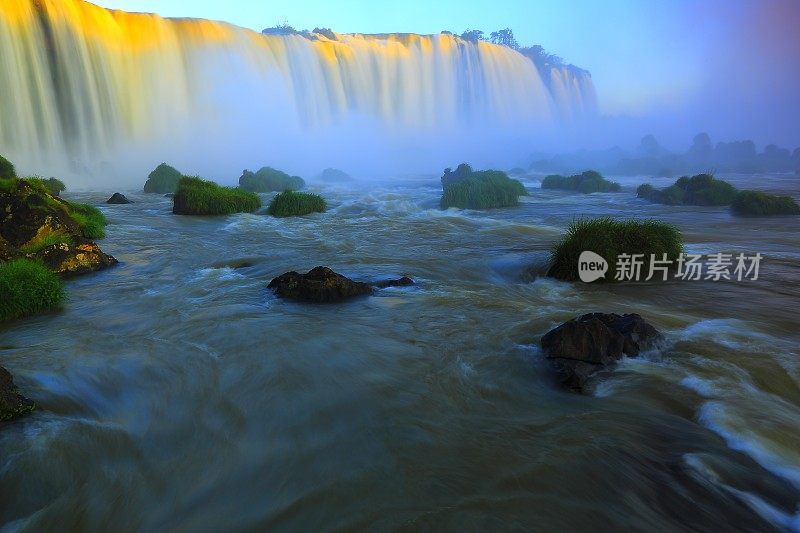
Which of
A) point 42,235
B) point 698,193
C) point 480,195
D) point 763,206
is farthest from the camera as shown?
point 698,193

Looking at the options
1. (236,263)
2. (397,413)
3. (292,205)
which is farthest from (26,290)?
(292,205)

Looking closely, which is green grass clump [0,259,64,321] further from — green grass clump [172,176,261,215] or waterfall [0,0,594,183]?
waterfall [0,0,594,183]

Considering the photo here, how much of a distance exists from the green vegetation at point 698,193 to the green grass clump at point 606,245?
16018mm

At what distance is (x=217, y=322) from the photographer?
7.70m

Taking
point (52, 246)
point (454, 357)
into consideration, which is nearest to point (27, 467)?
point (454, 357)

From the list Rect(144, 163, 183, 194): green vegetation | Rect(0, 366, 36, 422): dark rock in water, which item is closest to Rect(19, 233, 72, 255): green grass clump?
Rect(0, 366, 36, 422): dark rock in water

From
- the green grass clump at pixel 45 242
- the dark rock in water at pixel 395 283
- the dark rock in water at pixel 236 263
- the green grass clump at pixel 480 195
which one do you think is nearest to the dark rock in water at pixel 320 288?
the dark rock in water at pixel 395 283

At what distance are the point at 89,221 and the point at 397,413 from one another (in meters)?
13.5

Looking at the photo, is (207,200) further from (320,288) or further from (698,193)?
(698,193)

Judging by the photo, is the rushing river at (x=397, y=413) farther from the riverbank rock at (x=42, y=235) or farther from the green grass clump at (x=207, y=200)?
the green grass clump at (x=207, y=200)

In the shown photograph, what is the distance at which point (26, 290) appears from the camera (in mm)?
7930

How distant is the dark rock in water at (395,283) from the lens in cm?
955

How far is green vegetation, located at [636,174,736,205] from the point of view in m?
23.2

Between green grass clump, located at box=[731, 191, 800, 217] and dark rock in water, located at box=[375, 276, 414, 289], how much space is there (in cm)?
1748
